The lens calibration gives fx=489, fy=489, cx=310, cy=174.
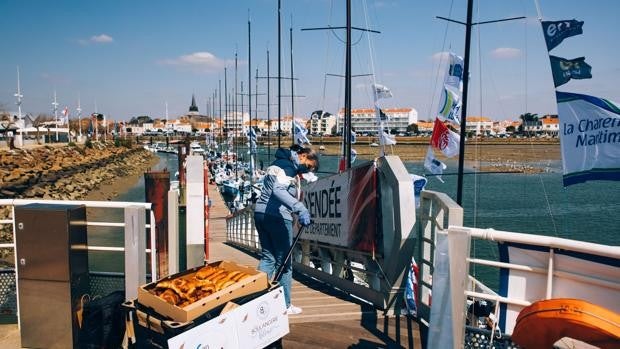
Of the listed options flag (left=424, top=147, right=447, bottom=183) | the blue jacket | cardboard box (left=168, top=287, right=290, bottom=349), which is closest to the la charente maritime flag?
the blue jacket

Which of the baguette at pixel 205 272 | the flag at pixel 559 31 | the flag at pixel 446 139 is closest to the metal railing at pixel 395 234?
the baguette at pixel 205 272

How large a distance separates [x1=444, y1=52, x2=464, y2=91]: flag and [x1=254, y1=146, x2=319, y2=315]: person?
7.79 m

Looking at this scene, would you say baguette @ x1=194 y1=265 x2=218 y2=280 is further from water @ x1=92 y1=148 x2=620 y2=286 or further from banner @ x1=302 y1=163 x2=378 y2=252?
water @ x1=92 y1=148 x2=620 y2=286

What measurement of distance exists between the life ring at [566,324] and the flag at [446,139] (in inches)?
364

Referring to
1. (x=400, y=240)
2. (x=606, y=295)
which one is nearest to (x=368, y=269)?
(x=400, y=240)

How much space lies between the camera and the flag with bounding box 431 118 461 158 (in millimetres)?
11508

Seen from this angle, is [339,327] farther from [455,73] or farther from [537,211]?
[537,211]

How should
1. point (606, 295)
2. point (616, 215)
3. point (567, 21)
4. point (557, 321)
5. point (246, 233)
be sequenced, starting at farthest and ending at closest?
point (616, 215)
point (246, 233)
point (567, 21)
point (606, 295)
point (557, 321)

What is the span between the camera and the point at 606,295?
2.57m

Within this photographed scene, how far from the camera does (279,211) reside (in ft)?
15.3

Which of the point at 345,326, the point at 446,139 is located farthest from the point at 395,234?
the point at 446,139

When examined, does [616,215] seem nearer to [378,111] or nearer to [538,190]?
[538,190]

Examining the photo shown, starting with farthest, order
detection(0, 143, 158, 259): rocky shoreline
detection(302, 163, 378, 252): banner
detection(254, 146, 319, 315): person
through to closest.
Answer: detection(0, 143, 158, 259): rocky shoreline → detection(302, 163, 378, 252): banner → detection(254, 146, 319, 315): person

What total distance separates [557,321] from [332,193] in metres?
4.11
